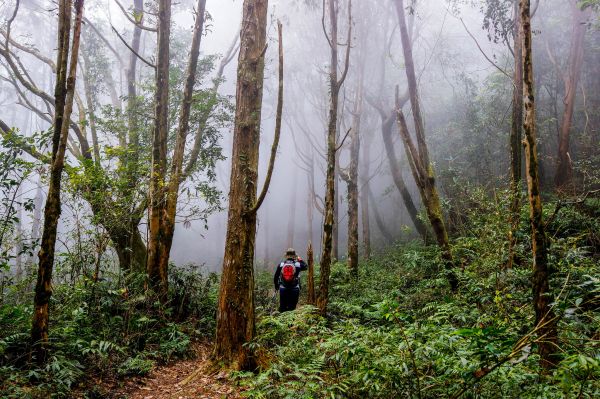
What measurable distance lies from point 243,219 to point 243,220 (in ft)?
0.05

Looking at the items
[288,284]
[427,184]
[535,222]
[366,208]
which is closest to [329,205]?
[288,284]

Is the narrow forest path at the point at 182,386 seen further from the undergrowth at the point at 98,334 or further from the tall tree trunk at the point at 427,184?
the tall tree trunk at the point at 427,184

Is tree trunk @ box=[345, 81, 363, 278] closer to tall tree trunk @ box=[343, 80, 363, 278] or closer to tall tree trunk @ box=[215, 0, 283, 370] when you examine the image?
tall tree trunk @ box=[343, 80, 363, 278]

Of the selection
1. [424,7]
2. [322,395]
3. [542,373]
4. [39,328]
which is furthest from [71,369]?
[424,7]

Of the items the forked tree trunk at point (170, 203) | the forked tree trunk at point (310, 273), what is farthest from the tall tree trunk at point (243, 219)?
the forked tree trunk at point (310, 273)

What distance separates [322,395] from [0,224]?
5.82m

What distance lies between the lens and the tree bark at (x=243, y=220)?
5004mm

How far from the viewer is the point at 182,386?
194 inches

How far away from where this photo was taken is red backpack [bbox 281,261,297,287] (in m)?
7.92

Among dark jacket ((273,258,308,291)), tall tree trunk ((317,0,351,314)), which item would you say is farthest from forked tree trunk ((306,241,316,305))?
tall tree trunk ((317,0,351,314))

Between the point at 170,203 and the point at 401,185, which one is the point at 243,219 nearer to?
the point at 170,203

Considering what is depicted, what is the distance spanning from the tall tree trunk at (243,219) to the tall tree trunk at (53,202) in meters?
2.16

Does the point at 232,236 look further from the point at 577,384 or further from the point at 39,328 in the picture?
the point at 577,384

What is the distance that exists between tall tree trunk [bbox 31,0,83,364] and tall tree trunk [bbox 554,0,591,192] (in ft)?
41.4
